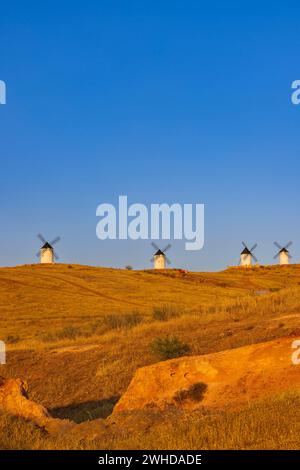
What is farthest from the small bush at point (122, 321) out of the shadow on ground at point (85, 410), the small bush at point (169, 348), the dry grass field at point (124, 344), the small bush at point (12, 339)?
the shadow on ground at point (85, 410)

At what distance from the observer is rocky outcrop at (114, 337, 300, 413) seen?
13891 mm

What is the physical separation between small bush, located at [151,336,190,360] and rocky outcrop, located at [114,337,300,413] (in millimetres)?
5092

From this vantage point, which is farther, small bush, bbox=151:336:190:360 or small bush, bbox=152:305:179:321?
small bush, bbox=152:305:179:321

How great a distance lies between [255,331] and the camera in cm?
2255

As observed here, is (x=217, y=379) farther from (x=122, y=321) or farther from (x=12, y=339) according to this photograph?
(x=12, y=339)

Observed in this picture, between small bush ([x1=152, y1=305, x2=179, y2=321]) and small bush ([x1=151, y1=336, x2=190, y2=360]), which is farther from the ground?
small bush ([x1=152, y1=305, x2=179, y2=321])

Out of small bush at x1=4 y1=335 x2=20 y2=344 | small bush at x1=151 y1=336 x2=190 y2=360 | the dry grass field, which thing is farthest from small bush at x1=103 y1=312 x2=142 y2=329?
small bush at x1=151 y1=336 x2=190 y2=360

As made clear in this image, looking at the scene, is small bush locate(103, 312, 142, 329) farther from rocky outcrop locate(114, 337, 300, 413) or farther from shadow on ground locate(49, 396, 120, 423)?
rocky outcrop locate(114, 337, 300, 413)

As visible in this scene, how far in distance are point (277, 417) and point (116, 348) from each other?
1491 cm

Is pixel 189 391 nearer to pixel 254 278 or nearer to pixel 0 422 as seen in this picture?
pixel 0 422

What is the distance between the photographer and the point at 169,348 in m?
21.2

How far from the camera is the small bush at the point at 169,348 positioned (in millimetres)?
21125

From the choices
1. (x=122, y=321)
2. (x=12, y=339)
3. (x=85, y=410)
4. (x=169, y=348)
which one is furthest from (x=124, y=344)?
(x=12, y=339)

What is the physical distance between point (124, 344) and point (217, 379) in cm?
1042
